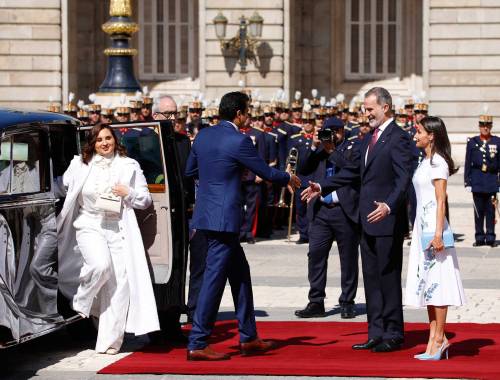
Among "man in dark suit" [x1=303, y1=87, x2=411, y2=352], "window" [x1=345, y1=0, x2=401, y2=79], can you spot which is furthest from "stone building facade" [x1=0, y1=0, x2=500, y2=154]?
"man in dark suit" [x1=303, y1=87, x2=411, y2=352]

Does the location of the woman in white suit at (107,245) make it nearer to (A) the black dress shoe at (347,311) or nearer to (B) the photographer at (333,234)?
(B) the photographer at (333,234)

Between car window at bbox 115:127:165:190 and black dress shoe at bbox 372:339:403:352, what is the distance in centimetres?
213

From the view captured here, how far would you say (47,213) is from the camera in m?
10.9

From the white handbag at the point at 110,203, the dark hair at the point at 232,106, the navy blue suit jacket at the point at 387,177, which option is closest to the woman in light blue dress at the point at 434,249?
the navy blue suit jacket at the point at 387,177

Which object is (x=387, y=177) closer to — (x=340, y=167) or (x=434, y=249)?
(x=434, y=249)

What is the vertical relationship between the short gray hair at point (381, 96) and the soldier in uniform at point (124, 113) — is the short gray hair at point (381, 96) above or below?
above

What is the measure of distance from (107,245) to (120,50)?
46.8 ft

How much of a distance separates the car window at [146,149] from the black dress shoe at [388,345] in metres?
2.13

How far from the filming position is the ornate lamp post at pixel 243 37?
31.5 meters

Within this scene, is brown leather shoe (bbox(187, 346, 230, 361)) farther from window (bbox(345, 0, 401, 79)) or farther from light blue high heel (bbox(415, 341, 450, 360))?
window (bbox(345, 0, 401, 79))

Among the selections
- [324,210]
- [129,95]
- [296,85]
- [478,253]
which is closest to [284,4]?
[296,85]

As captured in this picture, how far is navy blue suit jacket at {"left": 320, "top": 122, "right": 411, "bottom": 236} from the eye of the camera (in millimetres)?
11031

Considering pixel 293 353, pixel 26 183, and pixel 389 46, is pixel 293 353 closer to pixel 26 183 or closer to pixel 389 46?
pixel 26 183

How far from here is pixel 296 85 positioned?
34.0 m
